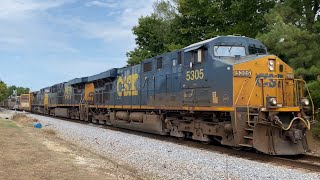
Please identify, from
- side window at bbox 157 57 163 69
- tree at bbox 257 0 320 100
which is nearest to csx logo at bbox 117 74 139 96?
side window at bbox 157 57 163 69

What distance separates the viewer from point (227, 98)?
1255cm

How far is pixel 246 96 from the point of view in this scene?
40.9 feet

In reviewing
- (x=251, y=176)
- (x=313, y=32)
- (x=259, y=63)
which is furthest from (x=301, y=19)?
(x=251, y=176)

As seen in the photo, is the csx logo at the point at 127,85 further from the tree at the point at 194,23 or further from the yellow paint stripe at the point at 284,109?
the yellow paint stripe at the point at 284,109

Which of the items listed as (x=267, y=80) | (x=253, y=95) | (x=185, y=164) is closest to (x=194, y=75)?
(x=253, y=95)

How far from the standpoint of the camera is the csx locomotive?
11.6 metres

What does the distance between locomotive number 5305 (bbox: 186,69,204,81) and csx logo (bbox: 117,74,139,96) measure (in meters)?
5.93

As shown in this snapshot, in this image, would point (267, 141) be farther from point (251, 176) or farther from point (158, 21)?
point (158, 21)

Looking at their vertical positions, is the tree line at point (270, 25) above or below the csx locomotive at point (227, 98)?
above

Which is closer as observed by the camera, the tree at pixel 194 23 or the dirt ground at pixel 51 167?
the dirt ground at pixel 51 167

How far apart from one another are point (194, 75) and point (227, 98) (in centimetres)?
233

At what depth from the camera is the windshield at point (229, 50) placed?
1357cm

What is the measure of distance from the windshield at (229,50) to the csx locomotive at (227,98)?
0.03 metres

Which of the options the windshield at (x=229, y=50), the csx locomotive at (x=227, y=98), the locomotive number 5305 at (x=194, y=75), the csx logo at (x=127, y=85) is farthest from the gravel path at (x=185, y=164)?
the csx logo at (x=127, y=85)
